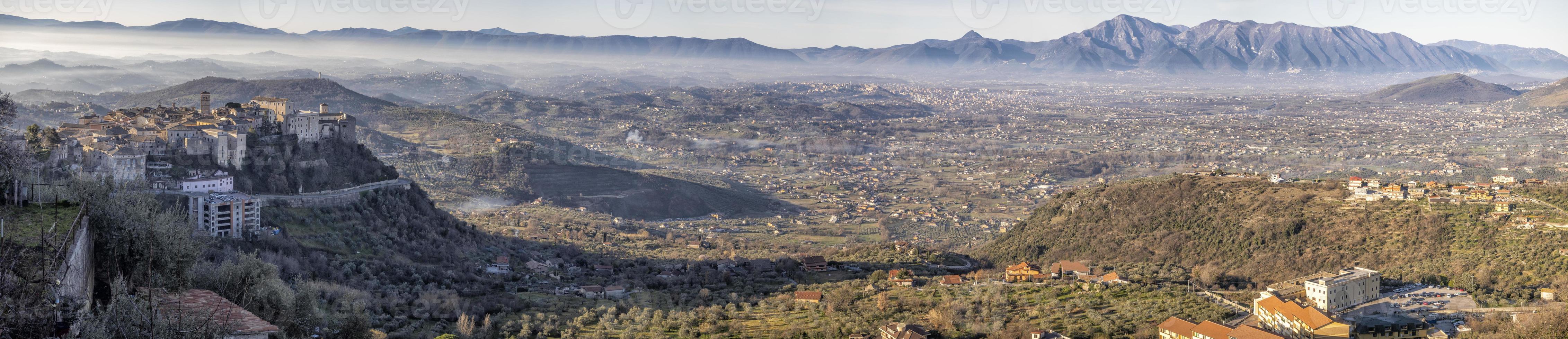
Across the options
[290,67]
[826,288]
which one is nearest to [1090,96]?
[290,67]

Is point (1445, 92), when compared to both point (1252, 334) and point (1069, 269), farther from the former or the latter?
point (1252, 334)

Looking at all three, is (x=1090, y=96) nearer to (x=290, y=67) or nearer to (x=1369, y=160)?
(x=1369, y=160)

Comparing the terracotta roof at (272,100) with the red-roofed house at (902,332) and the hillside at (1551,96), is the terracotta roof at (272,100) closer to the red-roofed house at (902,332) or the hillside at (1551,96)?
the red-roofed house at (902,332)

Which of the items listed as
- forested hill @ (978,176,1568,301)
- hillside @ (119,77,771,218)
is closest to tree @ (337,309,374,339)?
hillside @ (119,77,771,218)

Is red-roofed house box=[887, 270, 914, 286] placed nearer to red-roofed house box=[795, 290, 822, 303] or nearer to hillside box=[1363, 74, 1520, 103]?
red-roofed house box=[795, 290, 822, 303]

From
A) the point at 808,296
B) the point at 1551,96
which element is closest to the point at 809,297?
the point at 808,296

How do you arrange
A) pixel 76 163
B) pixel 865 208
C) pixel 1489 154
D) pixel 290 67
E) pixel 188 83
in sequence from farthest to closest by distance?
pixel 290 67, pixel 188 83, pixel 1489 154, pixel 865 208, pixel 76 163
